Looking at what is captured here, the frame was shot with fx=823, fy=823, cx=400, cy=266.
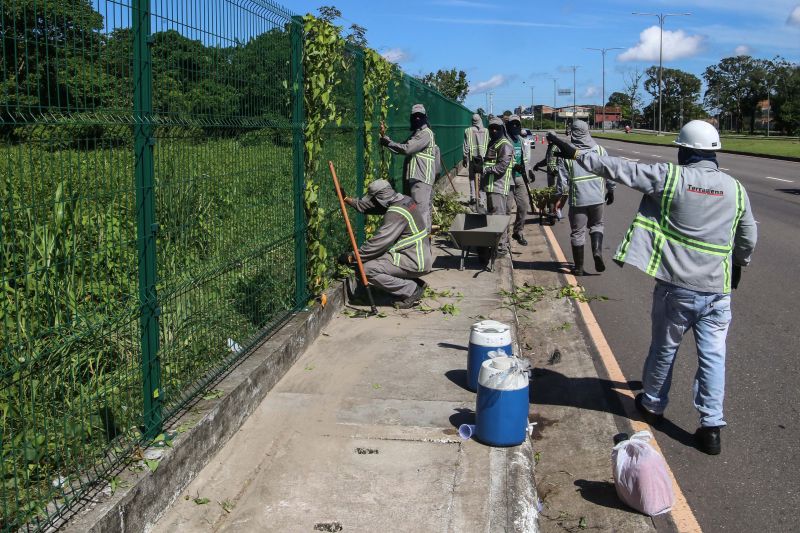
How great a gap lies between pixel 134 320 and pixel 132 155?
848 millimetres

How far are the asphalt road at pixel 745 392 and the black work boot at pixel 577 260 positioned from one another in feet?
0.75

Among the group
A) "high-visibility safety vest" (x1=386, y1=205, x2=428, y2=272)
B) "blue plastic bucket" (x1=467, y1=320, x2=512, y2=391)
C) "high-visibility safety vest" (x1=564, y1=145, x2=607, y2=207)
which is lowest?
"blue plastic bucket" (x1=467, y1=320, x2=512, y2=391)

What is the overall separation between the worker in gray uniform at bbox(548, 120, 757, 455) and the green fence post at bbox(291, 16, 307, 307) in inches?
99.7

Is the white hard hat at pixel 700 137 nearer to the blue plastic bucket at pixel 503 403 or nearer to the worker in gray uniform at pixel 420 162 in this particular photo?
the blue plastic bucket at pixel 503 403

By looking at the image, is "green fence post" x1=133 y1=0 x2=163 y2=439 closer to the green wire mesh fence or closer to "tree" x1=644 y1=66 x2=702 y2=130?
the green wire mesh fence

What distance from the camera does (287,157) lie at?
6723mm

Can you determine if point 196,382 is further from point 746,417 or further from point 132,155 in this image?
point 746,417

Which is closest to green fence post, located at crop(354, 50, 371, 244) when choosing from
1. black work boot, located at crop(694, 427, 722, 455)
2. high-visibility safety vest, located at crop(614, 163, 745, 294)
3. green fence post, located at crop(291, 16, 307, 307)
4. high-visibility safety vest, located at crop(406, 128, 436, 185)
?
high-visibility safety vest, located at crop(406, 128, 436, 185)

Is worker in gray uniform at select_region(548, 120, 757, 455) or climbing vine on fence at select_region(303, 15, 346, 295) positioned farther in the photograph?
climbing vine on fence at select_region(303, 15, 346, 295)

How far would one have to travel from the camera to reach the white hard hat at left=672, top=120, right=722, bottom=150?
5.36 meters

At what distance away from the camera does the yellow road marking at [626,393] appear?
4465 millimetres

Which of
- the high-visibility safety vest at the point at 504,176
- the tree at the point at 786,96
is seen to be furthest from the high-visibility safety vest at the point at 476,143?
the tree at the point at 786,96

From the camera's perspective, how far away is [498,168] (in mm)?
12094

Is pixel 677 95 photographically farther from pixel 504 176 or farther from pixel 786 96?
pixel 504 176
